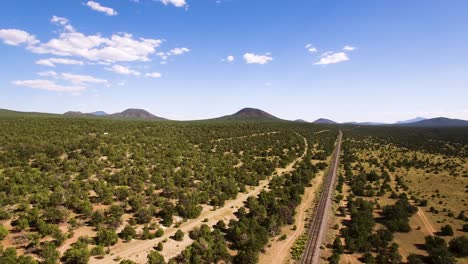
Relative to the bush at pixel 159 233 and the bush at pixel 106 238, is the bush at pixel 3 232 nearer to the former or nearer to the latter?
the bush at pixel 106 238

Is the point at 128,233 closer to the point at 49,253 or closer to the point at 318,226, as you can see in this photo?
the point at 49,253

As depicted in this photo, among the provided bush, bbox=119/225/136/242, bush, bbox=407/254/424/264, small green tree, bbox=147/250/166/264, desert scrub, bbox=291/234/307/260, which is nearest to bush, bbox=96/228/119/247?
bush, bbox=119/225/136/242

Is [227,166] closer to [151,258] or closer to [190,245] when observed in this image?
[190,245]

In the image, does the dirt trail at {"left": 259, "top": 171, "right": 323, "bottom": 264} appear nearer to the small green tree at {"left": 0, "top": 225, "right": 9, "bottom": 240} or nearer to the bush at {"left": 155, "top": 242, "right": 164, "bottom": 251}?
the bush at {"left": 155, "top": 242, "right": 164, "bottom": 251}

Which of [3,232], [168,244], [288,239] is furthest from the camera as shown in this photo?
[288,239]

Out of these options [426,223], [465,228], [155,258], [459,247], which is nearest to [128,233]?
[155,258]

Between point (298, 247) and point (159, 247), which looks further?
point (298, 247)

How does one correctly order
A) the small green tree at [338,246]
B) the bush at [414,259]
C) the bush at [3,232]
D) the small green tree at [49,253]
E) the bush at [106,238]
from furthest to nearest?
the small green tree at [338,246], the bush at [106,238], the bush at [414,259], the bush at [3,232], the small green tree at [49,253]

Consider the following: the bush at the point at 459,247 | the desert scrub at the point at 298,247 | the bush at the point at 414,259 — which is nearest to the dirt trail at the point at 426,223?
the bush at the point at 459,247

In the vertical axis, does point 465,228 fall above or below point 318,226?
above

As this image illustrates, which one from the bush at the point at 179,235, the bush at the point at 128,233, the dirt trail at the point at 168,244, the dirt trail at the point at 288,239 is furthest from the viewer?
the bush at the point at 179,235

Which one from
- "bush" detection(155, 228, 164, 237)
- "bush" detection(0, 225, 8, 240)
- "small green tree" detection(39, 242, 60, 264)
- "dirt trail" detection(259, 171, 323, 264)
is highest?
"bush" detection(0, 225, 8, 240)
